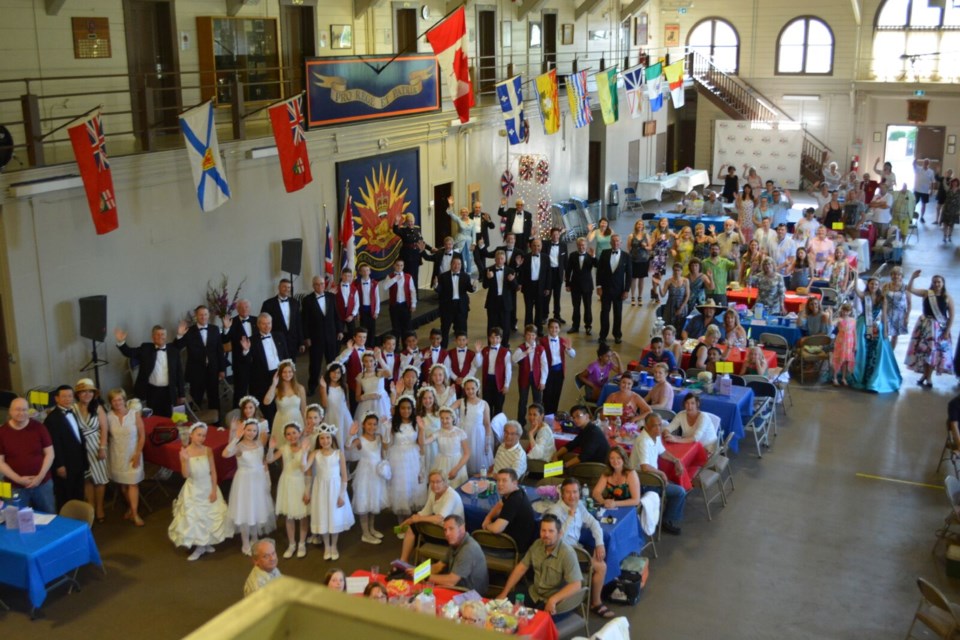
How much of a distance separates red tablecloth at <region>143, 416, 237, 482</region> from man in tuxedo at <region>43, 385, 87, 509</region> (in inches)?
28.9

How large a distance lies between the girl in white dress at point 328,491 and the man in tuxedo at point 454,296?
5.86 meters

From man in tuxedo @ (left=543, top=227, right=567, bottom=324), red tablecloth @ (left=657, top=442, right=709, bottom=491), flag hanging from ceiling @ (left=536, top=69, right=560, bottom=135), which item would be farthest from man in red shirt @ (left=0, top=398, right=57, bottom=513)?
flag hanging from ceiling @ (left=536, top=69, right=560, bottom=135)

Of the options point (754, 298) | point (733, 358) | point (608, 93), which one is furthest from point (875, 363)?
point (608, 93)

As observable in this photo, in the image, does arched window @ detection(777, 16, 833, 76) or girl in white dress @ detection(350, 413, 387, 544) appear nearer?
girl in white dress @ detection(350, 413, 387, 544)

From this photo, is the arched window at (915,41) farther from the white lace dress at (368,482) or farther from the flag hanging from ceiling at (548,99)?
the white lace dress at (368,482)

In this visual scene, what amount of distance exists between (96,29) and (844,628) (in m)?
10.8

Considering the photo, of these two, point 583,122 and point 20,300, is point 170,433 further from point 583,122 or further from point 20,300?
point 583,122

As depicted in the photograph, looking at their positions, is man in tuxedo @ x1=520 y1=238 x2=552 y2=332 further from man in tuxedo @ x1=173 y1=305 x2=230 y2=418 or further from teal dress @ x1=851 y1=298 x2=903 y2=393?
man in tuxedo @ x1=173 y1=305 x2=230 y2=418

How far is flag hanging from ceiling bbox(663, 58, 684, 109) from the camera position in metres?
27.0

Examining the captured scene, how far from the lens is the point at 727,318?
13.8 metres

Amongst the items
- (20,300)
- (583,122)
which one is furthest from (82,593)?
(583,122)

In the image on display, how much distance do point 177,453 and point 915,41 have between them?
2741 centimetres

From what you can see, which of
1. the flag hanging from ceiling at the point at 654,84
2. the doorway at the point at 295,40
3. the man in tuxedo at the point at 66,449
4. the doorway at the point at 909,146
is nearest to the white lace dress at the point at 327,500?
the man in tuxedo at the point at 66,449

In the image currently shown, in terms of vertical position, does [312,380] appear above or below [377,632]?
below
